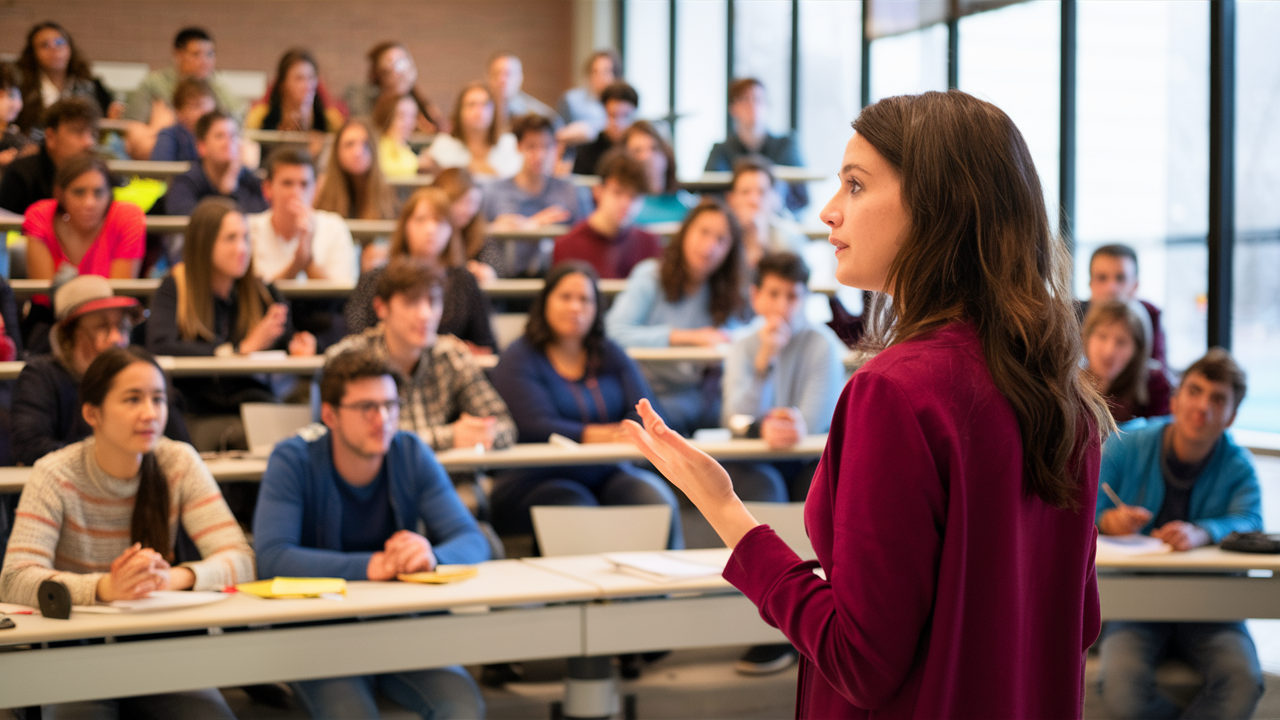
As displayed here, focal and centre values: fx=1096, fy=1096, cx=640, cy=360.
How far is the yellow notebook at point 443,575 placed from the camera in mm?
2357

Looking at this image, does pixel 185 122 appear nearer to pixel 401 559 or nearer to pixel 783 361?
pixel 783 361

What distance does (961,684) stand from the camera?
0.86m

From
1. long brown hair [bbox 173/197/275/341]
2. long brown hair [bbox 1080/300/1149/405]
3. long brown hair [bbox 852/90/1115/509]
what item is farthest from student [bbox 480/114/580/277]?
long brown hair [bbox 852/90/1115/509]

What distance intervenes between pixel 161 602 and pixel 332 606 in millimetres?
316

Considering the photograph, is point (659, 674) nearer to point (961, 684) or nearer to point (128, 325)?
point (128, 325)

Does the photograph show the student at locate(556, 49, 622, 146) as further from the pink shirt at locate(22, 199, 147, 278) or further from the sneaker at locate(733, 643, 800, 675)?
the sneaker at locate(733, 643, 800, 675)

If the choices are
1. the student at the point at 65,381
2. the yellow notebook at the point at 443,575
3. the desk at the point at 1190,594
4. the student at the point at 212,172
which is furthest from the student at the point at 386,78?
the desk at the point at 1190,594

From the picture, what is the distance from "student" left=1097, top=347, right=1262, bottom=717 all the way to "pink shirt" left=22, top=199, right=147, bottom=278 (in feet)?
12.0

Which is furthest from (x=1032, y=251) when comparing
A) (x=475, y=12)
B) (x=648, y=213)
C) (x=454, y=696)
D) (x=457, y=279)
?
(x=475, y=12)

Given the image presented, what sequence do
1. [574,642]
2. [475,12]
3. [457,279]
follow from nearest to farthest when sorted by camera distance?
[574,642]
[457,279]
[475,12]

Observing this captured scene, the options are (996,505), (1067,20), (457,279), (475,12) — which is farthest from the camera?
(475,12)

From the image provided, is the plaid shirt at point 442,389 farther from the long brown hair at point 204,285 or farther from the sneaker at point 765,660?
the sneaker at point 765,660

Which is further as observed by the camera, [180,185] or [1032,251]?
[180,185]

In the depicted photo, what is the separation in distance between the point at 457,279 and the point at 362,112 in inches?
131
